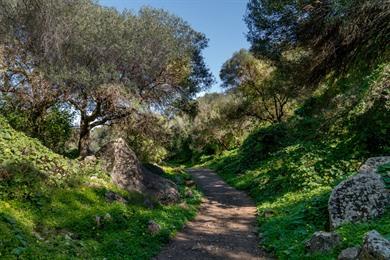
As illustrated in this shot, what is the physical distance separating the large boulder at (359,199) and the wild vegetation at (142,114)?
11.8 inches

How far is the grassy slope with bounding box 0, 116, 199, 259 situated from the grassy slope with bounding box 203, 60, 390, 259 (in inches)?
145

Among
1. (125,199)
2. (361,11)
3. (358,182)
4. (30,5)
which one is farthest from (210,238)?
(30,5)

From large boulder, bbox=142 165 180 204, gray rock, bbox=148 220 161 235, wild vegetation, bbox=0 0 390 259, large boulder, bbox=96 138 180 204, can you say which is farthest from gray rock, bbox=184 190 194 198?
gray rock, bbox=148 220 161 235

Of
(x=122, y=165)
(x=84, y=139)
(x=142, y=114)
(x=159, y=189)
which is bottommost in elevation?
(x=159, y=189)

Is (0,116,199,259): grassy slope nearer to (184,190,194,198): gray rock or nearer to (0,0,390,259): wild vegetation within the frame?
(0,0,390,259): wild vegetation

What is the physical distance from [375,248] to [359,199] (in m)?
3.52

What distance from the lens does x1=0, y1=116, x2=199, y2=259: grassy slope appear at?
29.2ft

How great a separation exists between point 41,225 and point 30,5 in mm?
10118

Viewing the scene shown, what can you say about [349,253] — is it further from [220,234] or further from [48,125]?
[48,125]

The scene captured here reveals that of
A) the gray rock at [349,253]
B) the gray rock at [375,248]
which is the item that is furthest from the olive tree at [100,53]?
the gray rock at [375,248]

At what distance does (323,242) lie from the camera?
895 cm

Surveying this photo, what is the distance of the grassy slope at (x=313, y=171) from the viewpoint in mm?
10648

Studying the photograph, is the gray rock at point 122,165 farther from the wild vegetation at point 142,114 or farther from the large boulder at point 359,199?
the large boulder at point 359,199

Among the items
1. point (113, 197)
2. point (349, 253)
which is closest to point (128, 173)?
point (113, 197)
